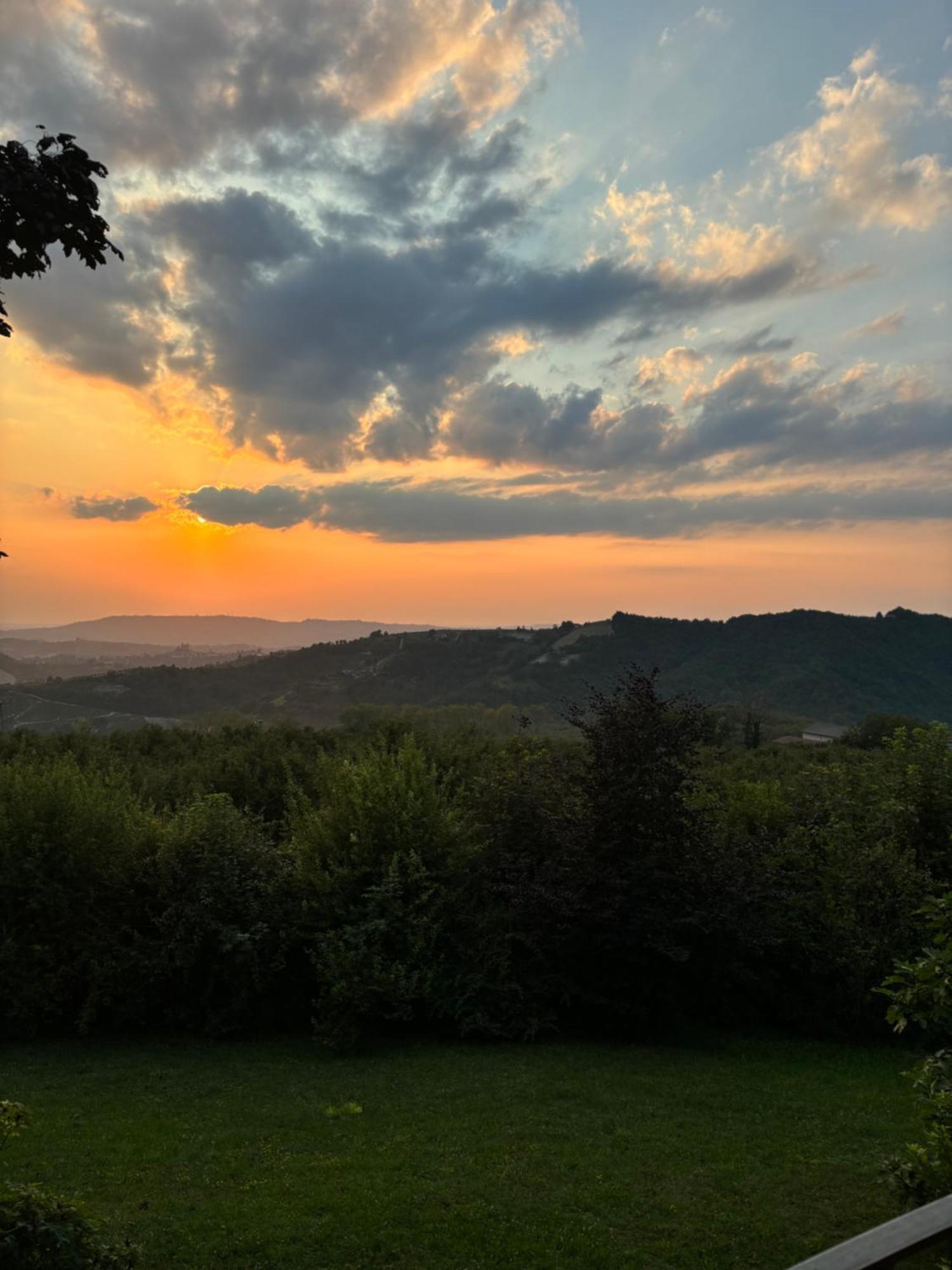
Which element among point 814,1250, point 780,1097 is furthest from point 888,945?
point 814,1250

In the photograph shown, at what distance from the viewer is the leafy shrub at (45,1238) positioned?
414 cm

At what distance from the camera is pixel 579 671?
379ft

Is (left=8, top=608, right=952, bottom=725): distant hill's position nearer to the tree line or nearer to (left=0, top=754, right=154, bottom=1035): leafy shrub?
(left=0, top=754, right=154, bottom=1035): leafy shrub

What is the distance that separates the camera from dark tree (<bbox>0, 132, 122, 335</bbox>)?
4.55m

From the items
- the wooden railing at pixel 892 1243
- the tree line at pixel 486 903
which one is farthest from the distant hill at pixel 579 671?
the wooden railing at pixel 892 1243

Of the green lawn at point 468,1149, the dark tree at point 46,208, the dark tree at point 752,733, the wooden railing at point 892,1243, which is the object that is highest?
the dark tree at point 46,208

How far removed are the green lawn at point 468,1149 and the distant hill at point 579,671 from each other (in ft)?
255

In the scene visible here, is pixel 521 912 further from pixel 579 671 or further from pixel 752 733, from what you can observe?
pixel 579 671

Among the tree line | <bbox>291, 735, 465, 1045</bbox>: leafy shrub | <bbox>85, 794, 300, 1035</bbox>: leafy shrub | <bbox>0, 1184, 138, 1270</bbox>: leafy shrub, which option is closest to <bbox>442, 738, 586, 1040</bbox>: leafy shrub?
the tree line

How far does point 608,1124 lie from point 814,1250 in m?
3.53

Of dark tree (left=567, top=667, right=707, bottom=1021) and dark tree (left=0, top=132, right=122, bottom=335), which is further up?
dark tree (left=0, top=132, right=122, bottom=335)

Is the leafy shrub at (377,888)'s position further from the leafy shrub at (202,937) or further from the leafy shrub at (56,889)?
the leafy shrub at (56,889)

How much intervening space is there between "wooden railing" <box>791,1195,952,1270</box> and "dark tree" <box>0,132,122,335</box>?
5.64m

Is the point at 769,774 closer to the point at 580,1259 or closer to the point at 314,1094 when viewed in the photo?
the point at 314,1094
